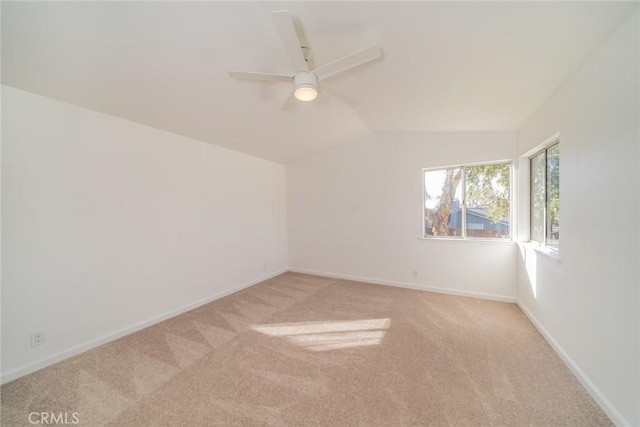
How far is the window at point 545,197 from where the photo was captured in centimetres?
255

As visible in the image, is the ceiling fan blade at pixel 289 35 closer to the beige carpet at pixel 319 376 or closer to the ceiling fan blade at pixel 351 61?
the ceiling fan blade at pixel 351 61

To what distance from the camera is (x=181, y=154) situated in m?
3.29

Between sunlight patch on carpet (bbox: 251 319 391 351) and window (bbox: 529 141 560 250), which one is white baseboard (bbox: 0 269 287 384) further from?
window (bbox: 529 141 560 250)

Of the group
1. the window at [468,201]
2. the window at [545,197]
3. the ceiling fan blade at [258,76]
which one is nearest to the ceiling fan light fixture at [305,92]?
the ceiling fan blade at [258,76]

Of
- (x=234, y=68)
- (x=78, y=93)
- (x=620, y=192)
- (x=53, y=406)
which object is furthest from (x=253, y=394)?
(x=78, y=93)

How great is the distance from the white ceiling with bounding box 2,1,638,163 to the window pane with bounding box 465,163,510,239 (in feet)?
3.34

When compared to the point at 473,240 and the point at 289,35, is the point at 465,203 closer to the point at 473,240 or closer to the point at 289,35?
the point at 473,240

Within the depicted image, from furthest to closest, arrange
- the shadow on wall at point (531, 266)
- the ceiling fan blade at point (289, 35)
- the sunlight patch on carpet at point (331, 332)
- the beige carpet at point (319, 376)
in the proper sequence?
the shadow on wall at point (531, 266), the sunlight patch on carpet at point (331, 332), the beige carpet at point (319, 376), the ceiling fan blade at point (289, 35)

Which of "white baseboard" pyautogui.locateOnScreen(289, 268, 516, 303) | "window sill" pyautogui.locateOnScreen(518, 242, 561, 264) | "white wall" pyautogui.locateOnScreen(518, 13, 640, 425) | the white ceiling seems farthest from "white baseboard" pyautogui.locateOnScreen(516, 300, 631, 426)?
the white ceiling

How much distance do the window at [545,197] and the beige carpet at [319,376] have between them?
1046 mm

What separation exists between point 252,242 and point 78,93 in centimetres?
291

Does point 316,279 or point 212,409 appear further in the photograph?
point 316,279

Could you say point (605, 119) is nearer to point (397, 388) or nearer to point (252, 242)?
point (397, 388)

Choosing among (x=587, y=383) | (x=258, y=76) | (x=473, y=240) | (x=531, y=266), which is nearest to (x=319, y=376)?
(x=587, y=383)
